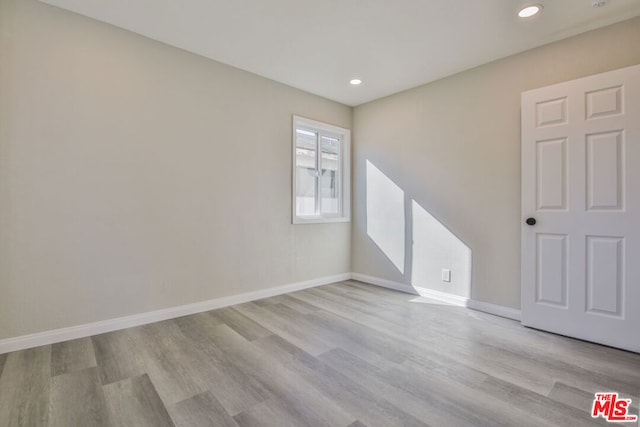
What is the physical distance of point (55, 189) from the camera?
7.56 ft

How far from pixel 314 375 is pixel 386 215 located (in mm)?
2504

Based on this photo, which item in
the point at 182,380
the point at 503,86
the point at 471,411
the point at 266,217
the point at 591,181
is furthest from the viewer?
the point at 266,217

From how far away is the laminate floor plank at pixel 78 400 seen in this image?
4.93 ft

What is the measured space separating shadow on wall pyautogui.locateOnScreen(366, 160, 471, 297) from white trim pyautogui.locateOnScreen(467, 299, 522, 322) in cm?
11

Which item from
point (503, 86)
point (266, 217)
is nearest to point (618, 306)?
point (503, 86)

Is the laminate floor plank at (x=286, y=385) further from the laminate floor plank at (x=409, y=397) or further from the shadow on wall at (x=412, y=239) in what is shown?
the shadow on wall at (x=412, y=239)

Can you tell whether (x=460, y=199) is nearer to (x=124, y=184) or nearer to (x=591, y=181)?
(x=591, y=181)

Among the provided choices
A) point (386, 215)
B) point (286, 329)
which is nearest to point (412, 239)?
point (386, 215)

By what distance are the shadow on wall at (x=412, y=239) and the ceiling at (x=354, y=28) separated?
58.3 inches

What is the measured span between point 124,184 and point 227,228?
102cm

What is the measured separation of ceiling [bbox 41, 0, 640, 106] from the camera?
224 cm

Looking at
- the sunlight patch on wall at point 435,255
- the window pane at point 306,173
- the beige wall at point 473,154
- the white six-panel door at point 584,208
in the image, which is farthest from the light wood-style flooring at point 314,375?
the window pane at point 306,173

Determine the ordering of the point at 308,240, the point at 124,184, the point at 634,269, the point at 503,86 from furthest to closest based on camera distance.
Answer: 1. the point at 308,240
2. the point at 503,86
3. the point at 124,184
4. the point at 634,269

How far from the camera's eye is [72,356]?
6.97 feet
